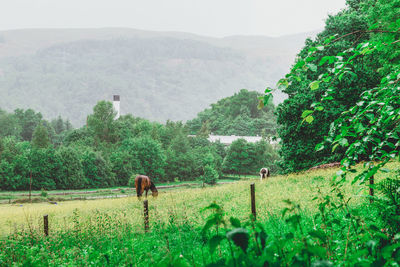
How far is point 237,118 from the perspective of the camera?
108 m

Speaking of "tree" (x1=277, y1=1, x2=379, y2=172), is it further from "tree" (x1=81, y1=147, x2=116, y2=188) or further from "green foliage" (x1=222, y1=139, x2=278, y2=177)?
"green foliage" (x1=222, y1=139, x2=278, y2=177)

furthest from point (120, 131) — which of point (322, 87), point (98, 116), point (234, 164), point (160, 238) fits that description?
point (160, 238)

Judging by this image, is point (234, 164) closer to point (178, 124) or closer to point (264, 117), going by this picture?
point (178, 124)

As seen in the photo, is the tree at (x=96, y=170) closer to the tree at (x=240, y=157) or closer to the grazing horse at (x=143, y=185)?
Result: the tree at (x=240, y=157)

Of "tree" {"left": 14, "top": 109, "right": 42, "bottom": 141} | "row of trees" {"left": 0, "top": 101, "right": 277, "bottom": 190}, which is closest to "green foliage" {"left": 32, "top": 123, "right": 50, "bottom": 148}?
"row of trees" {"left": 0, "top": 101, "right": 277, "bottom": 190}

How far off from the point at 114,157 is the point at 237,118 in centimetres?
4951

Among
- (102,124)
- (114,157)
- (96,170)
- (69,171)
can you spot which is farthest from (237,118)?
(69,171)

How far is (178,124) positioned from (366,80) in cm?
7967

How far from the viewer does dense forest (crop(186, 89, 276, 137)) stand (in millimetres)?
105938

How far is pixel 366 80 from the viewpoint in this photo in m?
20.3

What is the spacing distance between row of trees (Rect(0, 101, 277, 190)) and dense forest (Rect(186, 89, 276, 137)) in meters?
17.9

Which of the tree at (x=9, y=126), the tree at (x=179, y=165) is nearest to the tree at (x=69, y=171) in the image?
the tree at (x=179, y=165)

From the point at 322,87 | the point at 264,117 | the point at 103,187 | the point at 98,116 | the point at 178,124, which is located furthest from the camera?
the point at 264,117

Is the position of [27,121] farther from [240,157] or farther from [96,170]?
[240,157]
